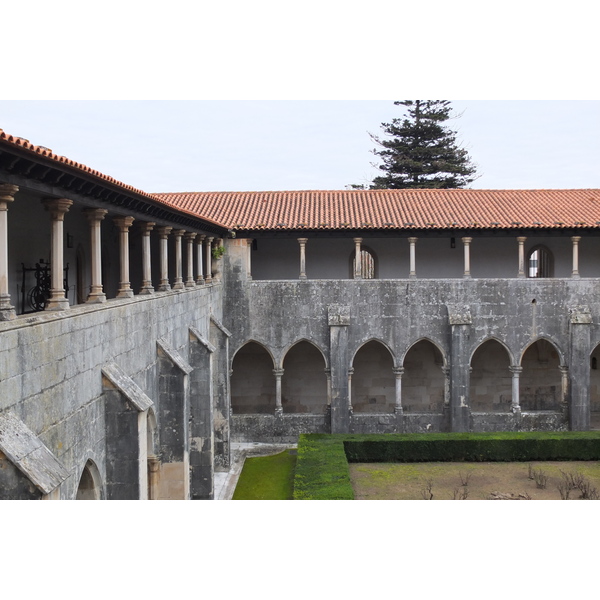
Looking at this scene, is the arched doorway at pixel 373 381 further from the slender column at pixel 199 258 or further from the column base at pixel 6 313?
the column base at pixel 6 313

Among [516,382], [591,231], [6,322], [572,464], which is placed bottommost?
[572,464]

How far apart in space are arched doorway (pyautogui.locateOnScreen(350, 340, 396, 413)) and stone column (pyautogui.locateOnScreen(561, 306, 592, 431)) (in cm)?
669

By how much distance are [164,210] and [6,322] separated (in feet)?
25.4

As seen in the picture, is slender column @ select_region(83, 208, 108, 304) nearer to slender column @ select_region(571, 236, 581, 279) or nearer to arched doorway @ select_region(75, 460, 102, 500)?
arched doorway @ select_region(75, 460, 102, 500)

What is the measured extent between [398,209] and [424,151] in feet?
85.9

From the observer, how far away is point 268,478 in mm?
21344

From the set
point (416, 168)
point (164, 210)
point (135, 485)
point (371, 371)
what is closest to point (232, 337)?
point (371, 371)

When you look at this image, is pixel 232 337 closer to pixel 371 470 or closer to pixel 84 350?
pixel 371 470

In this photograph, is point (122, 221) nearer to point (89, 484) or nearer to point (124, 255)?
point (124, 255)

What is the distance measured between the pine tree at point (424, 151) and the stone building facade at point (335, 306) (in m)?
23.4

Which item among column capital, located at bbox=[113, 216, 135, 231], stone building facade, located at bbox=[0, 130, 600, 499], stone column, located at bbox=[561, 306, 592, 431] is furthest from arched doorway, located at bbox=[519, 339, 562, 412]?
column capital, located at bbox=[113, 216, 135, 231]

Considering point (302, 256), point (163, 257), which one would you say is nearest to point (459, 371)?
point (302, 256)

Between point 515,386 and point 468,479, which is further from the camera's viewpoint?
point 515,386

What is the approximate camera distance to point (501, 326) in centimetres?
2614
